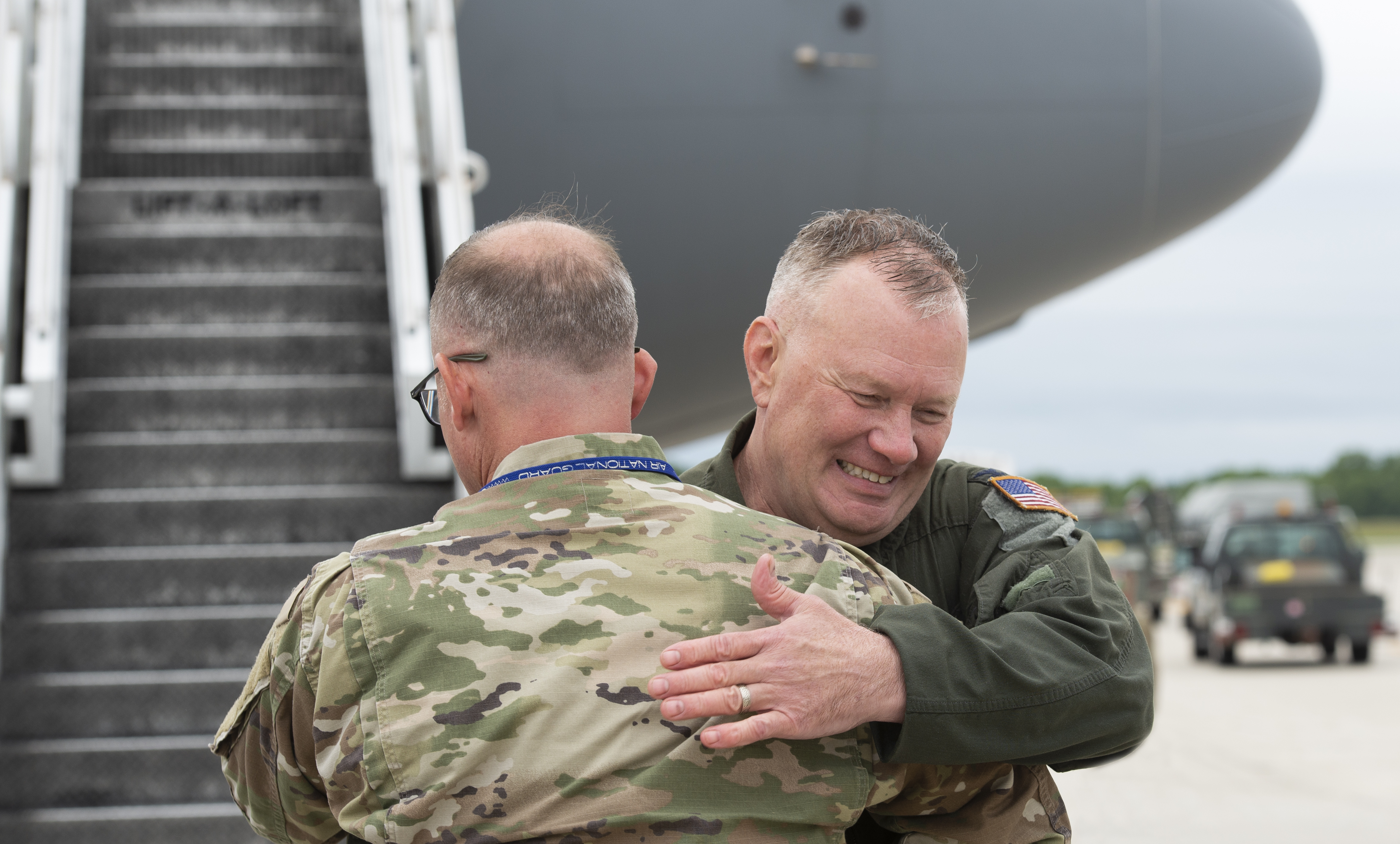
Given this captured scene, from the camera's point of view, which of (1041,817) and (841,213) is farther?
(841,213)

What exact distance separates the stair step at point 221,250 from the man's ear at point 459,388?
3.19m

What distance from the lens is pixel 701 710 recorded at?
4.57 ft

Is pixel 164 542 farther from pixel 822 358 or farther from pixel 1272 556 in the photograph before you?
pixel 1272 556

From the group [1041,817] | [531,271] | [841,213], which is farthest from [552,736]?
[841,213]

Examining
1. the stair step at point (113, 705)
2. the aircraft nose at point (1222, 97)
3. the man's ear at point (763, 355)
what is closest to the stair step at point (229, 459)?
the stair step at point (113, 705)

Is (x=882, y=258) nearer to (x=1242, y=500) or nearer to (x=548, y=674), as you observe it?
(x=548, y=674)

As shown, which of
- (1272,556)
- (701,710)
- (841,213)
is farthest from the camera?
(1272,556)

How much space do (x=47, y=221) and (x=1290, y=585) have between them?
40.7 feet

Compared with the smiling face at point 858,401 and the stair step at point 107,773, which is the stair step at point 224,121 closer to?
the stair step at point 107,773

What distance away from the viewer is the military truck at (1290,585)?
1352 cm

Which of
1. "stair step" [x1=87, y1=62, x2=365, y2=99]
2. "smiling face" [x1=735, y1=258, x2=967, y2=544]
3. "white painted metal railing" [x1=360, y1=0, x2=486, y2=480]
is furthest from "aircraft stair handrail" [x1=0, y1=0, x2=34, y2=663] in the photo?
"smiling face" [x1=735, y1=258, x2=967, y2=544]

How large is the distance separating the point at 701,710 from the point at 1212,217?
552 centimetres

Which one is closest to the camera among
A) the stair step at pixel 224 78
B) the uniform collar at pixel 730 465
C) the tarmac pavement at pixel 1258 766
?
the uniform collar at pixel 730 465

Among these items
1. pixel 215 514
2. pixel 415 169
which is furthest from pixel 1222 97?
pixel 215 514
